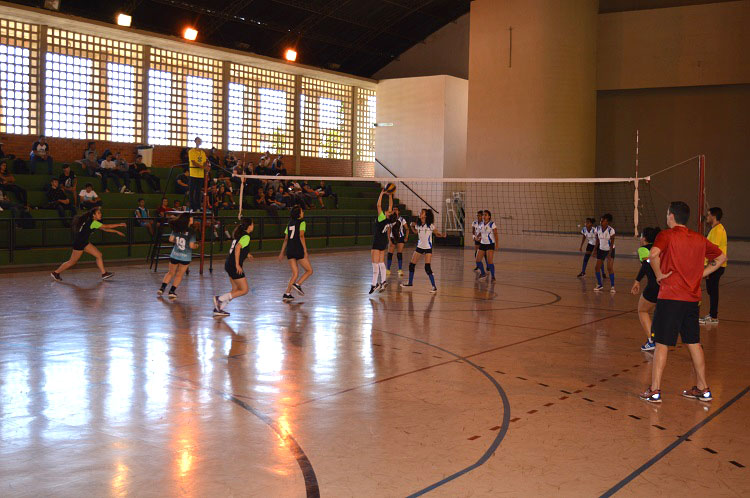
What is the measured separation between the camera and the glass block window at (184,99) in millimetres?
Result: 25516

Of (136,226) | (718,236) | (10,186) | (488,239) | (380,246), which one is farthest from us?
(136,226)

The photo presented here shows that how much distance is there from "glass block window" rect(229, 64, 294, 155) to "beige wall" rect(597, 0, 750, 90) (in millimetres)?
12330

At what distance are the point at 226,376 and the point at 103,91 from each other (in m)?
19.3

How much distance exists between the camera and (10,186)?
1853cm

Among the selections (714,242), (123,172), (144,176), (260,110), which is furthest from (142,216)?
(714,242)

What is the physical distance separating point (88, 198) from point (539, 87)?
641 inches

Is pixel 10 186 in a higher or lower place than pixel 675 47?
lower

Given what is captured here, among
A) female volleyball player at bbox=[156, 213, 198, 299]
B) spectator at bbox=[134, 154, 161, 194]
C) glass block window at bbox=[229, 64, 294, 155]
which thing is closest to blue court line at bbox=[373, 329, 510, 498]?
female volleyball player at bbox=[156, 213, 198, 299]

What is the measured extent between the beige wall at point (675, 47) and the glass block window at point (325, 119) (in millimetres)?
11053

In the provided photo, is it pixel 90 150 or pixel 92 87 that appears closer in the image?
pixel 90 150

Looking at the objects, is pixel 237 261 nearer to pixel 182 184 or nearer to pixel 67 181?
pixel 67 181

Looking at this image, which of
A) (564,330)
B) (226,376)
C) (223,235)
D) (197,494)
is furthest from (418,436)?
(223,235)

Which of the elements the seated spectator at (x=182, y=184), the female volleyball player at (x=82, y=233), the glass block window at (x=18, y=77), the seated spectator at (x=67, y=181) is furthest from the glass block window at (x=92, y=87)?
the female volleyball player at (x=82, y=233)

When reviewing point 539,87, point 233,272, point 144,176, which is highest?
point 539,87
